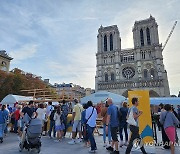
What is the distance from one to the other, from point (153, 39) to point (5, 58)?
48321mm

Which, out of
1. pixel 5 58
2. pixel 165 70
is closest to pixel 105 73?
pixel 165 70

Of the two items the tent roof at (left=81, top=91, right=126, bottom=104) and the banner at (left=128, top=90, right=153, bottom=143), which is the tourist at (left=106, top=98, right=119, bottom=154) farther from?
the tent roof at (left=81, top=91, right=126, bottom=104)

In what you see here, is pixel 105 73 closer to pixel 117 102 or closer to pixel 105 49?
pixel 105 49

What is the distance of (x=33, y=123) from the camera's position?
5734 millimetres

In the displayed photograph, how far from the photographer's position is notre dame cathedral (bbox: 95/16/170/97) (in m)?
53.2

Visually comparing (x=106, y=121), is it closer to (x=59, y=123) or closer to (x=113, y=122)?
(x=113, y=122)

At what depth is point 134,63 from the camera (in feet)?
188

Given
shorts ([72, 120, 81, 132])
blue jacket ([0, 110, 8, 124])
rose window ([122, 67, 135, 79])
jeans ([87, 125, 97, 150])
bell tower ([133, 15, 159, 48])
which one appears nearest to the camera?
jeans ([87, 125, 97, 150])

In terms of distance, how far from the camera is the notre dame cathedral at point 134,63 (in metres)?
53.2

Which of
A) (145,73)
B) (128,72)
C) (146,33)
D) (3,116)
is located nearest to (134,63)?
(128,72)

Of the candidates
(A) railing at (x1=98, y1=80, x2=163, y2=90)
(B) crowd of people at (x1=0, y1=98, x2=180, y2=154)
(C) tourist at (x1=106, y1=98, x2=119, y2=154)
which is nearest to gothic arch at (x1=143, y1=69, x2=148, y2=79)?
(A) railing at (x1=98, y1=80, x2=163, y2=90)

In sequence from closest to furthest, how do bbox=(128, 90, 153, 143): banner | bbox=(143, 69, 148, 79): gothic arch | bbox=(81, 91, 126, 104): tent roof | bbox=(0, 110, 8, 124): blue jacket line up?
bbox=(128, 90, 153, 143): banner, bbox=(0, 110, 8, 124): blue jacket, bbox=(81, 91, 126, 104): tent roof, bbox=(143, 69, 148, 79): gothic arch

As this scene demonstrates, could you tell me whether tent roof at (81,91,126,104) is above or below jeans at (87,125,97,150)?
above

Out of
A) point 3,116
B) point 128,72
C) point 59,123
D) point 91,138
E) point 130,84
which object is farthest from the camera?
point 128,72
